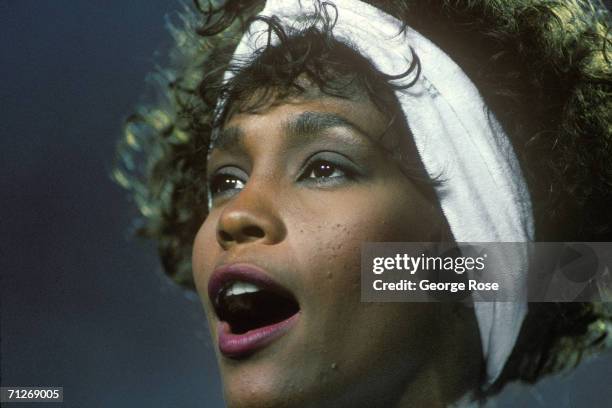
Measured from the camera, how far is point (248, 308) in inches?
46.8

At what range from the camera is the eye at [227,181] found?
4.16ft

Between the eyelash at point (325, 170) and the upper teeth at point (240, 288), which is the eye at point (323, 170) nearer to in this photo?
the eyelash at point (325, 170)

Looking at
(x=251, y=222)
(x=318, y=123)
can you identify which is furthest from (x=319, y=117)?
(x=251, y=222)

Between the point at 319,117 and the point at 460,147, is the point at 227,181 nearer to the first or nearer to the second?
the point at 319,117

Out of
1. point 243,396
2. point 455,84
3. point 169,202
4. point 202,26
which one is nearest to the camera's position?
point 243,396

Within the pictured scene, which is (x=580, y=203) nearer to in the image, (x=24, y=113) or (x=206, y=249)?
(x=206, y=249)

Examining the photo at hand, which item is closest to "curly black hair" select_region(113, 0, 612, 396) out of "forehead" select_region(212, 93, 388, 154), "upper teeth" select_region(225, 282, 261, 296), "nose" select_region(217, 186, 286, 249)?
"forehead" select_region(212, 93, 388, 154)

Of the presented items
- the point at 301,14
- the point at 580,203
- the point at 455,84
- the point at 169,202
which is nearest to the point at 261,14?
the point at 301,14

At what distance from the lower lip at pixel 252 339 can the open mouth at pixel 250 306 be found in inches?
0.9

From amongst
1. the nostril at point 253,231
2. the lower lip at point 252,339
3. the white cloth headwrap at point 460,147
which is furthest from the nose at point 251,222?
the white cloth headwrap at point 460,147

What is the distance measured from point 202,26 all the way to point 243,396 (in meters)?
0.63

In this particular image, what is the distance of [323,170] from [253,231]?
5.0 inches

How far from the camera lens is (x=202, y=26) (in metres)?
1.45

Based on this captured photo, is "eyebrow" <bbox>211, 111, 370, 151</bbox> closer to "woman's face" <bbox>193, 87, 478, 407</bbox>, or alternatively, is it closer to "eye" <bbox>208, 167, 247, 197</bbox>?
"woman's face" <bbox>193, 87, 478, 407</bbox>
